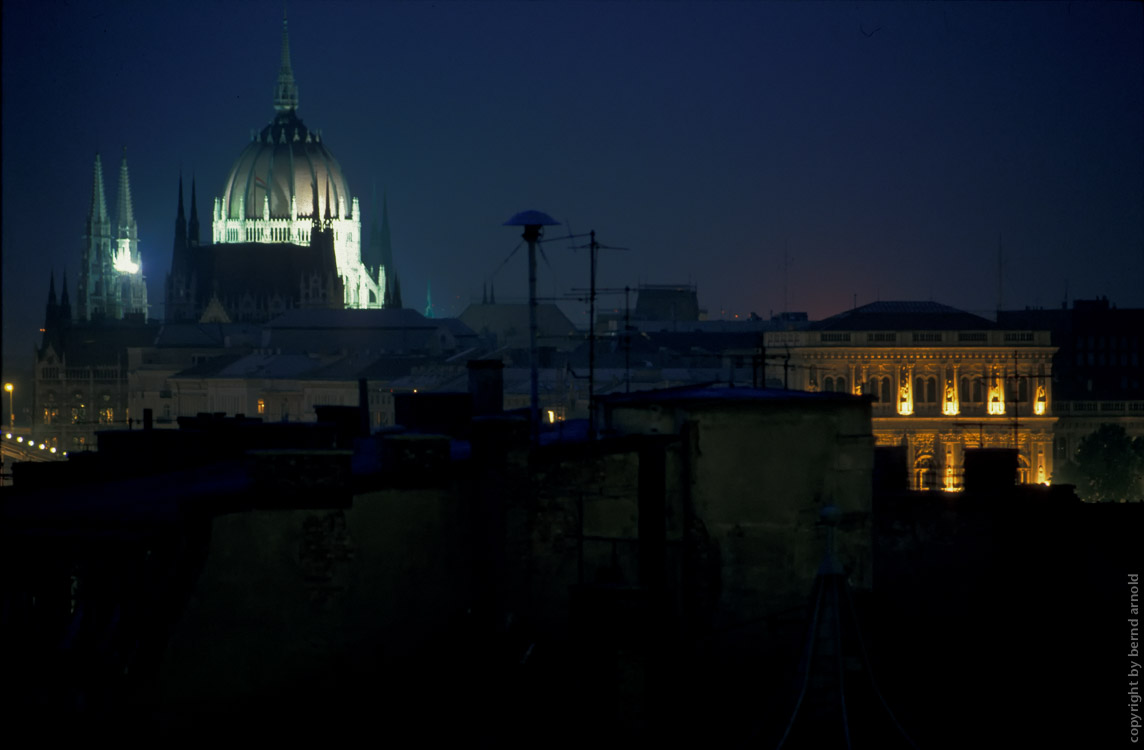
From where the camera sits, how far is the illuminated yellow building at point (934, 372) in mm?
92062

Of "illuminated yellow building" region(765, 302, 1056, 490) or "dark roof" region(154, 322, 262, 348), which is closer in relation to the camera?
"illuminated yellow building" region(765, 302, 1056, 490)

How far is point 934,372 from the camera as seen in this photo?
93375mm

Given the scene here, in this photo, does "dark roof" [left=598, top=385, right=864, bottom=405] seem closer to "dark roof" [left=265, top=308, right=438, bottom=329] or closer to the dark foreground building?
the dark foreground building

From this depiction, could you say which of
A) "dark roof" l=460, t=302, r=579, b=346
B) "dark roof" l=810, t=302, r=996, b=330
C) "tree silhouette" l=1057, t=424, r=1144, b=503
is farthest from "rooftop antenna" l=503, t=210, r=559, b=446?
"dark roof" l=460, t=302, r=579, b=346

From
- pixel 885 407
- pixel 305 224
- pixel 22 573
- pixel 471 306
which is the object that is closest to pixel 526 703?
pixel 22 573

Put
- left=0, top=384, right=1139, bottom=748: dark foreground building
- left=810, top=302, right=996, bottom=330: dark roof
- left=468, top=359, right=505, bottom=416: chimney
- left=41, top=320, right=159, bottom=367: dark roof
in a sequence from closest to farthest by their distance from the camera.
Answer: left=0, top=384, right=1139, bottom=748: dark foreground building → left=468, top=359, right=505, bottom=416: chimney → left=810, top=302, right=996, bottom=330: dark roof → left=41, top=320, right=159, bottom=367: dark roof

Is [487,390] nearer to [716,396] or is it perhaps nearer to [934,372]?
[716,396]

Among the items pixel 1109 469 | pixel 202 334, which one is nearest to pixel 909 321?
pixel 1109 469

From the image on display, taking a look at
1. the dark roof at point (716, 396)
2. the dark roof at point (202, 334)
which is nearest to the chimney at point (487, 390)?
the dark roof at point (716, 396)

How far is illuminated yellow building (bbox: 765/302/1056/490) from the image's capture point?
92.1 metres

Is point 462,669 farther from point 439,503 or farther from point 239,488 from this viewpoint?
point 239,488

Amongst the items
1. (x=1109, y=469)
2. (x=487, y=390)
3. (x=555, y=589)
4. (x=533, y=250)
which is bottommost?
(x=1109, y=469)

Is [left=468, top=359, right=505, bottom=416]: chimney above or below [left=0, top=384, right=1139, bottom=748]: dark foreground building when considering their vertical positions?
above

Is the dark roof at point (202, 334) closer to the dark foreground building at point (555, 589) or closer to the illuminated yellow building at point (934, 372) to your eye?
the illuminated yellow building at point (934, 372)
